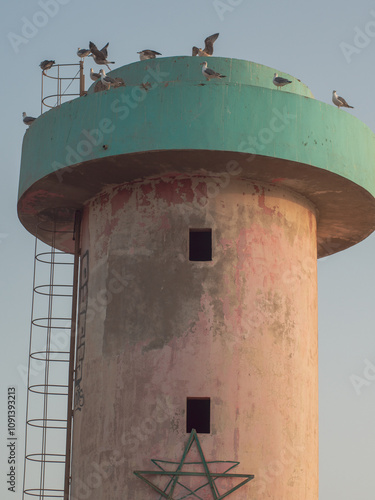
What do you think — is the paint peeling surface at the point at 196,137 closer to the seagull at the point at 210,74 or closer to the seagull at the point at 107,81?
the seagull at the point at 210,74

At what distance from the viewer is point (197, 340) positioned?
1852 cm

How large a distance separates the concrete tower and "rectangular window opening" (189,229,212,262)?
55mm

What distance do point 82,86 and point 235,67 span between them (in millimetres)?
3594

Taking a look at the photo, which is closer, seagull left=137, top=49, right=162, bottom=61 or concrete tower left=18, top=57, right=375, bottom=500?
concrete tower left=18, top=57, right=375, bottom=500

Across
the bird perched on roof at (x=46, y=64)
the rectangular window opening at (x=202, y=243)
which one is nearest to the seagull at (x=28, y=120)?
the bird perched on roof at (x=46, y=64)

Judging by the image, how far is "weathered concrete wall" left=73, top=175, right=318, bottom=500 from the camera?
1820 cm

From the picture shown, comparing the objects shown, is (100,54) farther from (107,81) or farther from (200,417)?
(200,417)

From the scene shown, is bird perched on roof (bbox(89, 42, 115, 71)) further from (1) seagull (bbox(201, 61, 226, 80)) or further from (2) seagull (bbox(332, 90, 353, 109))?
(2) seagull (bbox(332, 90, 353, 109))

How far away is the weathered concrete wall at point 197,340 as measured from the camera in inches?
717

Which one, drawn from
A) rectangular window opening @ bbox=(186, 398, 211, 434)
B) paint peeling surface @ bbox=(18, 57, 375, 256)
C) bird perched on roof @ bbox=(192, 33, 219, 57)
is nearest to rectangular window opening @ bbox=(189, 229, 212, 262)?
paint peeling surface @ bbox=(18, 57, 375, 256)

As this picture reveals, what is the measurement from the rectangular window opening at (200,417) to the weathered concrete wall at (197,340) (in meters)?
0.27

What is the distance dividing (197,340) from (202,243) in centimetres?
231

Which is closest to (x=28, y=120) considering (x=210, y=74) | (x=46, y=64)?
(x=46, y=64)

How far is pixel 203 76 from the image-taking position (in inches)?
788
